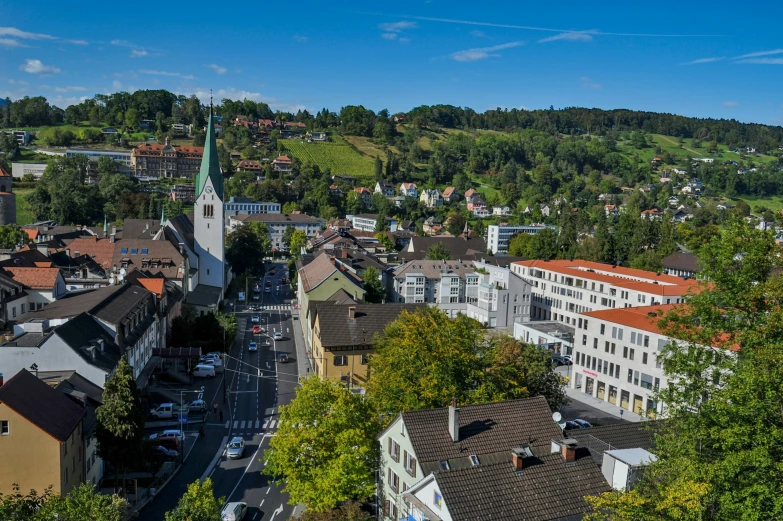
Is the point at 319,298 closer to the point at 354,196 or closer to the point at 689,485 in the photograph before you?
the point at 689,485

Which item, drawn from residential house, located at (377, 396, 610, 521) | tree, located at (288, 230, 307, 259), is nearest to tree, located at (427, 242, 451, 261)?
tree, located at (288, 230, 307, 259)

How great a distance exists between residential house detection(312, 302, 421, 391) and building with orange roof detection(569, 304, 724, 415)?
1790cm

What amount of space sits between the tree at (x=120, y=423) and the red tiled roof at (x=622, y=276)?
55215 mm

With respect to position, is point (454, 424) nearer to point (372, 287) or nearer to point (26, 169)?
point (372, 287)

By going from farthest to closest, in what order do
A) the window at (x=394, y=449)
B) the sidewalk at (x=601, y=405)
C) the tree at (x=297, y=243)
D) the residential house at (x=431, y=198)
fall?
the residential house at (x=431, y=198) → the tree at (x=297, y=243) → the sidewalk at (x=601, y=405) → the window at (x=394, y=449)

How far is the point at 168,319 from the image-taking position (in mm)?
62594

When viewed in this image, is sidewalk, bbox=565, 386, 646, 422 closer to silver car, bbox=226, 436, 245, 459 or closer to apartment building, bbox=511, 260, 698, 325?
apartment building, bbox=511, 260, 698, 325

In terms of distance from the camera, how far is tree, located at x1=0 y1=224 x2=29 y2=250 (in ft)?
323

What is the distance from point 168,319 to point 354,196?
121 m

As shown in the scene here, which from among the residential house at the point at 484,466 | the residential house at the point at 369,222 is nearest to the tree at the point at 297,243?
the residential house at the point at 369,222

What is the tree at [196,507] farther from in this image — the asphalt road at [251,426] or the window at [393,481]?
the asphalt road at [251,426]

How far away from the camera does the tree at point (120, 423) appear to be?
32281mm

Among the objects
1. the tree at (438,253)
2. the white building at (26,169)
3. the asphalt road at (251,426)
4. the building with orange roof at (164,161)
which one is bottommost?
the asphalt road at (251,426)

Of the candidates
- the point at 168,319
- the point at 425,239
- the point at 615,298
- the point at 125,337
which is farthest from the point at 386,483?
the point at 425,239
